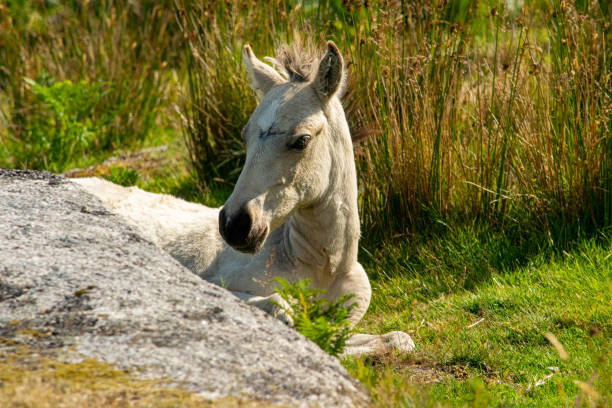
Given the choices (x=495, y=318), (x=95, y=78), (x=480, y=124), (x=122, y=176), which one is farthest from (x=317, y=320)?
(x=95, y=78)

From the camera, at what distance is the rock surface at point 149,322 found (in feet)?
7.29

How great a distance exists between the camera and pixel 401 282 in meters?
4.96

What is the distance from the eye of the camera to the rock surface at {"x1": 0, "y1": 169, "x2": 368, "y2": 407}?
7.29ft

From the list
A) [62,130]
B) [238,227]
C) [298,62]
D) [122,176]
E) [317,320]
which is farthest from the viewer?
[62,130]

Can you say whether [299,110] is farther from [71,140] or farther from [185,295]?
[71,140]

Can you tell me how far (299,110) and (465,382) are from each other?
5.75 ft

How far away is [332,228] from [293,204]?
45 cm

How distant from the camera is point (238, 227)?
3414 mm

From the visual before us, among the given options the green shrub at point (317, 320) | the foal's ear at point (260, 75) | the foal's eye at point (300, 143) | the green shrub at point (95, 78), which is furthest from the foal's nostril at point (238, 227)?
the green shrub at point (95, 78)

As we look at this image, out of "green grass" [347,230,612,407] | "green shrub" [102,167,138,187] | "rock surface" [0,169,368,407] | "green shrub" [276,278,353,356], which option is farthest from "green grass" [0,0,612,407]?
"rock surface" [0,169,368,407]

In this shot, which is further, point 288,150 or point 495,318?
point 495,318

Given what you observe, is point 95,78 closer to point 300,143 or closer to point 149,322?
point 300,143

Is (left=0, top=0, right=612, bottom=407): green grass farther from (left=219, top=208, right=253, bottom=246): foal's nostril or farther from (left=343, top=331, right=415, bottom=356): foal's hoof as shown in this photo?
(left=219, top=208, right=253, bottom=246): foal's nostril

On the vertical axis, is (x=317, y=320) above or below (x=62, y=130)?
above
